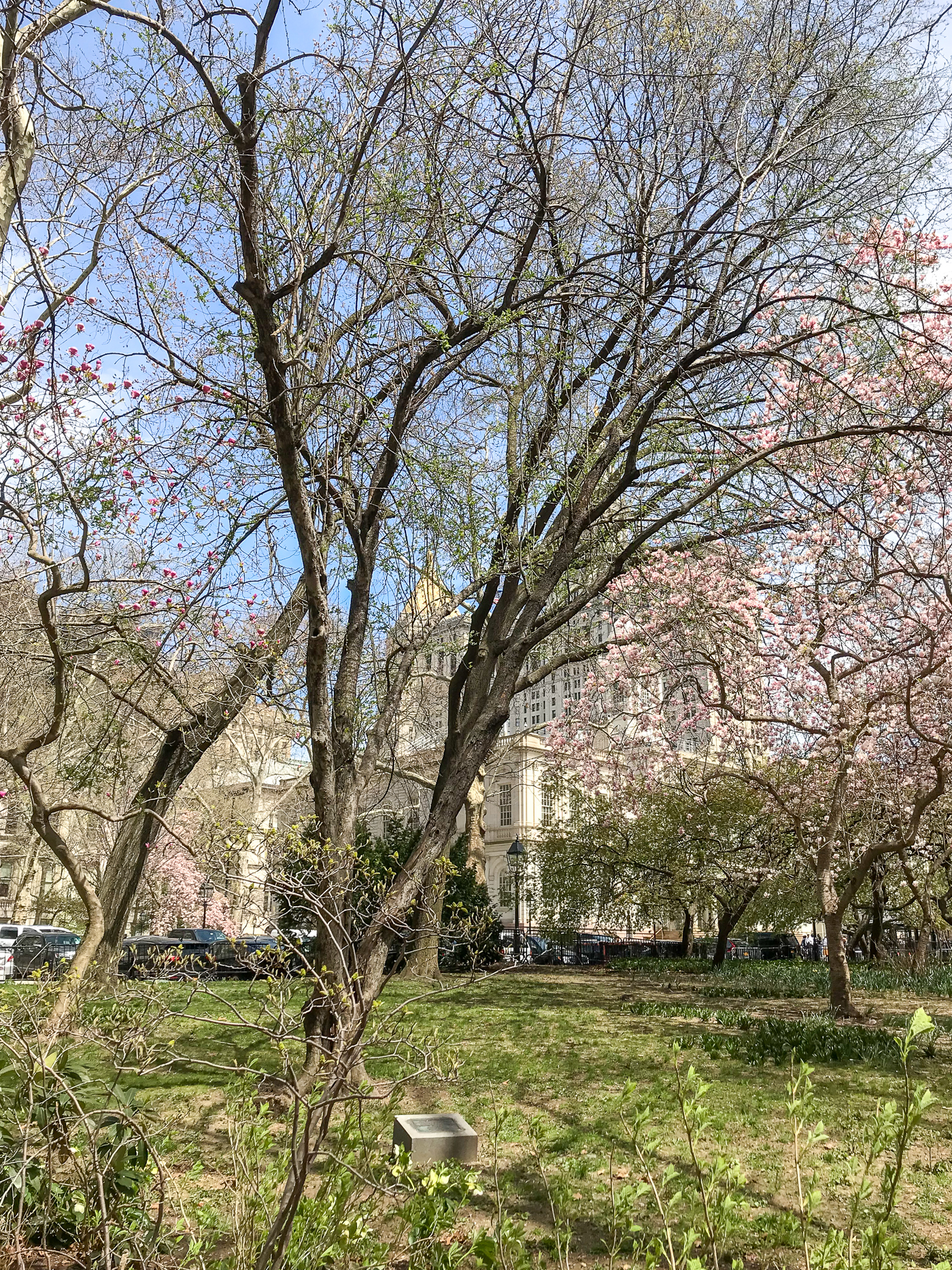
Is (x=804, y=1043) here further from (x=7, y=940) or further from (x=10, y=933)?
(x=10, y=933)

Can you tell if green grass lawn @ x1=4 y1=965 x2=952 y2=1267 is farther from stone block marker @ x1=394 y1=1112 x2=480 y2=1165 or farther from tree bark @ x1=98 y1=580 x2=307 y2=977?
tree bark @ x1=98 y1=580 x2=307 y2=977

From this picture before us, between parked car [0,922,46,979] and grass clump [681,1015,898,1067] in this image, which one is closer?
grass clump [681,1015,898,1067]

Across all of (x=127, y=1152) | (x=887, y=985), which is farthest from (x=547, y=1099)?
(x=887, y=985)

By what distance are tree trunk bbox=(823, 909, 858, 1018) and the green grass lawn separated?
1.10 ft

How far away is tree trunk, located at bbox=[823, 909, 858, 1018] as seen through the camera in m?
10.8

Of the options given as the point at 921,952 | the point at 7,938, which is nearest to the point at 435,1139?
the point at 921,952

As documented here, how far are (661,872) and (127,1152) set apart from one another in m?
17.0

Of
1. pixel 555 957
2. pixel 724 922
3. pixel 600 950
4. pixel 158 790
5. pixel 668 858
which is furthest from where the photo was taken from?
pixel 600 950

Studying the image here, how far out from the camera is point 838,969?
11180mm

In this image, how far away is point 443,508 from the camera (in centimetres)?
702

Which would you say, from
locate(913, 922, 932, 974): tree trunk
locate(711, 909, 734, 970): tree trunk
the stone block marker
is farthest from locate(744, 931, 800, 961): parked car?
the stone block marker

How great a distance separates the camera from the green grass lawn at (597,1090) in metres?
4.42

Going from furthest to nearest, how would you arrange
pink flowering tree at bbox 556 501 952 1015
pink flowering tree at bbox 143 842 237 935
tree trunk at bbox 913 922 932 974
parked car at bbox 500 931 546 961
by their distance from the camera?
1. pink flowering tree at bbox 143 842 237 935
2. parked car at bbox 500 931 546 961
3. tree trunk at bbox 913 922 932 974
4. pink flowering tree at bbox 556 501 952 1015

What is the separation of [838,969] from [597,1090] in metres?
5.21
